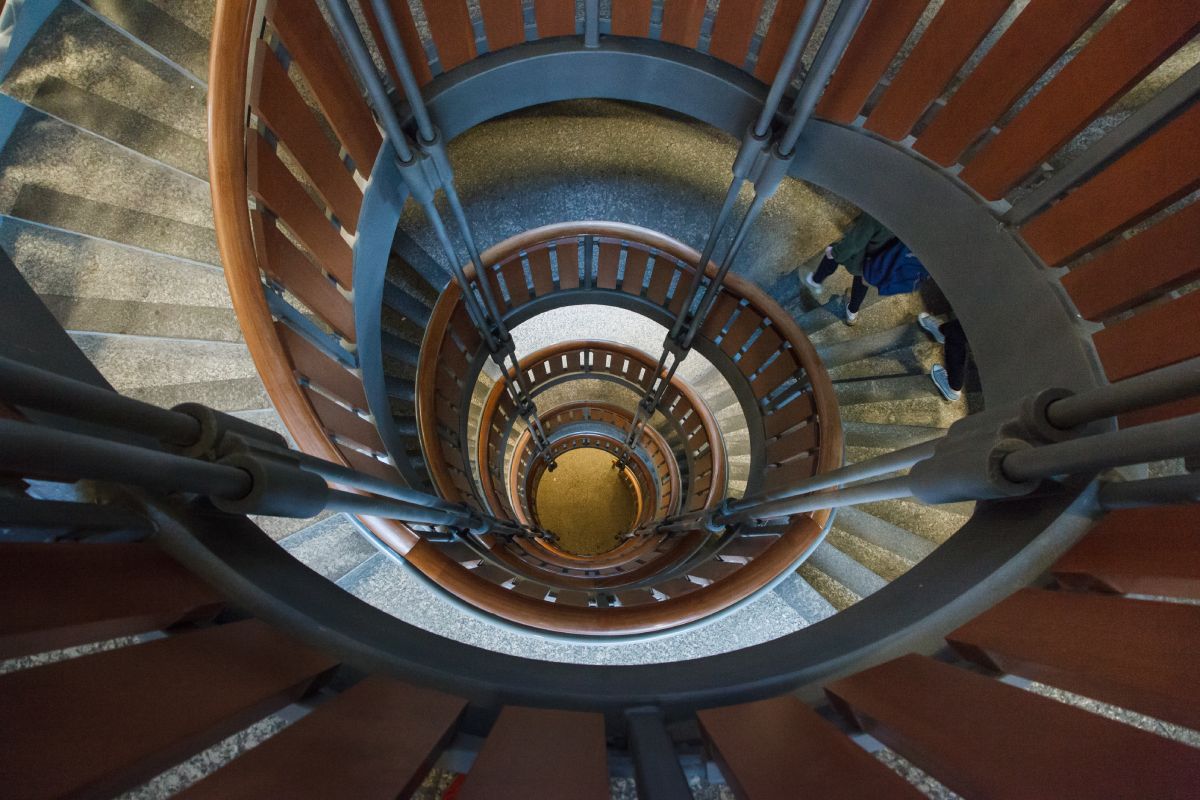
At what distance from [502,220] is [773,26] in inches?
93.6

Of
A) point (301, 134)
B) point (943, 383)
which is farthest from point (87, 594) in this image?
point (943, 383)

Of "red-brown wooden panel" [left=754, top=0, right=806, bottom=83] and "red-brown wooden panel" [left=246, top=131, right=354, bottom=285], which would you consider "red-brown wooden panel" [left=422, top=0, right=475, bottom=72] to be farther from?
"red-brown wooden panel" [left=754, top=0, right=806, bottom=83]

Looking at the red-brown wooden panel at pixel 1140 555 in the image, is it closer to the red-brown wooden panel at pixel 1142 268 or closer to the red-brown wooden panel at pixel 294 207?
the red-brown wooden panel at pixel 1142 268

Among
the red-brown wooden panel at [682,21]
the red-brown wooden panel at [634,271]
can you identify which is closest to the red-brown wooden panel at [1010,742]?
the red-brown wooden panel at [682,21]

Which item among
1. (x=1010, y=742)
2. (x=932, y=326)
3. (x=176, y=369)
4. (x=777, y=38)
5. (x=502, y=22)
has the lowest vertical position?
(x=1010, y=742)

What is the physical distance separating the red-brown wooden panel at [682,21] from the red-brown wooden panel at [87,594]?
2936mm

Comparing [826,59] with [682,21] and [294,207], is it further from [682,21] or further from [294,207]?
[294,207]

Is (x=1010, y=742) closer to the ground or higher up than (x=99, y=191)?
closer to the ground

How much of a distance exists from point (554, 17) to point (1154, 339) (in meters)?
2.72

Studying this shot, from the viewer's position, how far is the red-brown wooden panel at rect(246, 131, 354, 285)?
2.15 m

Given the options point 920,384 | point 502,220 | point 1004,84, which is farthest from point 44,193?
point 920,384

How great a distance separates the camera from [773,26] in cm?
256

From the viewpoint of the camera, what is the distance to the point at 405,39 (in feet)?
8.55

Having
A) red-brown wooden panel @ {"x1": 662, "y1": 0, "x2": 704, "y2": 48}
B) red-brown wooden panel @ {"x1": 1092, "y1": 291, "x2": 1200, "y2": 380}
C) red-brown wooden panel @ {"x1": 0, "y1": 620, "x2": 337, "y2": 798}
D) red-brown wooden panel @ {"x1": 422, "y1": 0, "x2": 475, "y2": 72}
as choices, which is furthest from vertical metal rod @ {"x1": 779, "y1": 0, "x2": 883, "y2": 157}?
red-brown wooden panel @ {"x1": 0, "y1": 620, "x2": 337, "y2": 798}
